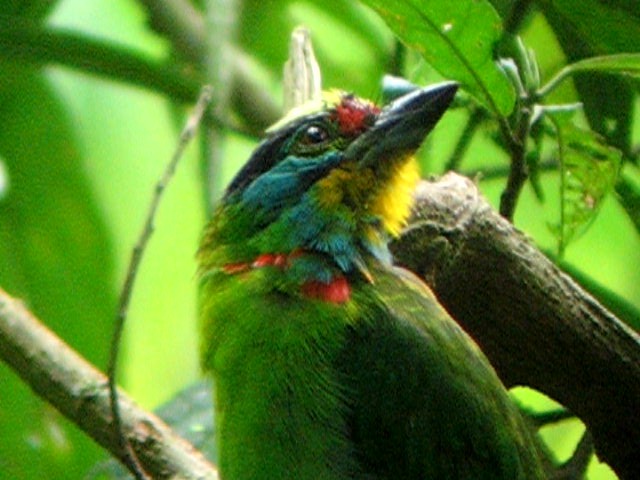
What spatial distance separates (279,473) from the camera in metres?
3.08

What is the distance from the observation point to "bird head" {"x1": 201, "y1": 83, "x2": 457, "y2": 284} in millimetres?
3518

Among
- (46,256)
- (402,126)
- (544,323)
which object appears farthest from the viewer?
(46,256)

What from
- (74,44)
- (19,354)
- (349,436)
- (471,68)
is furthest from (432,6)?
(74,44)

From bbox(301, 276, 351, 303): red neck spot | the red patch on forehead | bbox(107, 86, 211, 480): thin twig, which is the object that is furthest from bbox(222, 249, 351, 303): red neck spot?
bbox(107, 86, 211, 480): thin twig

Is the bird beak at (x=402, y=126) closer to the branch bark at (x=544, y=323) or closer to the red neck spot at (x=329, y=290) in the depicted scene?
the branch bark at (x=544, y=323)

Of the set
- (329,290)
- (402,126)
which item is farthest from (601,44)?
(329,290)

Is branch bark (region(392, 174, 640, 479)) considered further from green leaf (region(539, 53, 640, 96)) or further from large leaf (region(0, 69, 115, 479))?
large leaf (region(0, 69, 115, 479))

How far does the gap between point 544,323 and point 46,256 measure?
1813 millimetres

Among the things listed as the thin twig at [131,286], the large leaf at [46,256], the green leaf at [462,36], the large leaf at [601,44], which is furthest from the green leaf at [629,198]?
the large leaf at [46,256]

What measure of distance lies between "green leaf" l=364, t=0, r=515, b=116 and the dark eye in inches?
16.2

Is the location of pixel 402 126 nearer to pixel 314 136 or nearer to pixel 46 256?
pixel 314 136

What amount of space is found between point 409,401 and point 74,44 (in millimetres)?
1695

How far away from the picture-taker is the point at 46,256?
4609 mm

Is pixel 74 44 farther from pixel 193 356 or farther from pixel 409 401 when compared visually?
pixel 409 401
